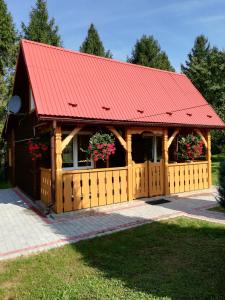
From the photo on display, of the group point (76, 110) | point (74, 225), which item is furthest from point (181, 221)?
point (76, 110)

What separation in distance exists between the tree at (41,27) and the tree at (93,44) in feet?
11.8

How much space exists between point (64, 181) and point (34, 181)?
2.88m

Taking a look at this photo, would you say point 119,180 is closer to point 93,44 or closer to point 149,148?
point 149,148

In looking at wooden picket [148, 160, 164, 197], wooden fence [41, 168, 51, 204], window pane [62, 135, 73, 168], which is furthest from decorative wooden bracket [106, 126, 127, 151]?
wooden fence [41, 168, 51, 204]

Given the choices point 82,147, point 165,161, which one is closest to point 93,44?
point 82,147

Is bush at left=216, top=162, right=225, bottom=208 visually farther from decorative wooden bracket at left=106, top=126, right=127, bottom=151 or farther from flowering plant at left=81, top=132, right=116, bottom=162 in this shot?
decorative wooden bracket at left=106, top=126, right=127, bottom=151

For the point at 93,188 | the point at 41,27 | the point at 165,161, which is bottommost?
the point at 93,188

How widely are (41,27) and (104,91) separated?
20172 millimetres

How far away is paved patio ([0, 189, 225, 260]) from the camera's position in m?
6.36

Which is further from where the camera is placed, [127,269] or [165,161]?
[165,161]

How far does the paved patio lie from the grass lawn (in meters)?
0.60

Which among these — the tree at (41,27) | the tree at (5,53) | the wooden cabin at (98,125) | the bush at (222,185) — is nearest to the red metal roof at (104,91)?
the wooden cabin at (98,125)

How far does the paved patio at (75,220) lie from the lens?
6363 mm

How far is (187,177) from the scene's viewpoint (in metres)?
11.8
